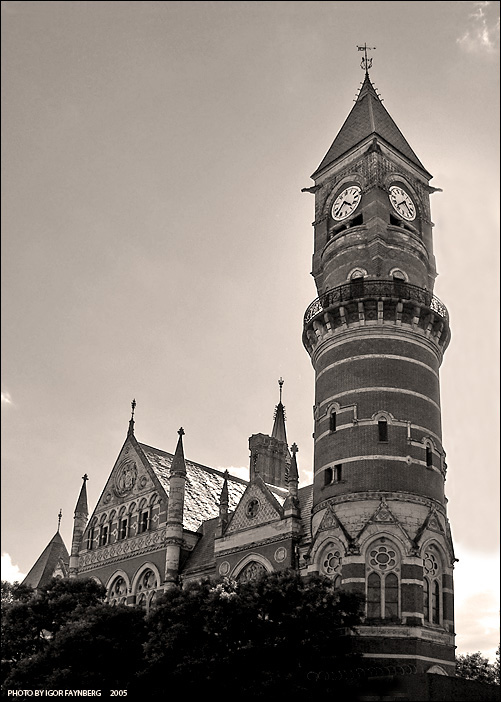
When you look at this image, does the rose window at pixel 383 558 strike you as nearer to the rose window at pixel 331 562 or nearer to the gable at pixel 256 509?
the rose window at pixel 331 562

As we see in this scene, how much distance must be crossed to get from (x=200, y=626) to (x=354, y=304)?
743 inches

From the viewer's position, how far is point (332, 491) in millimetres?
41719

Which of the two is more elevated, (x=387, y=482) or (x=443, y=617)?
(x=387, y=482)

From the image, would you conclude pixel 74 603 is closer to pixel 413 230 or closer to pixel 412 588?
pixel 412 588

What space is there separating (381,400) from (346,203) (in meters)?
13.7

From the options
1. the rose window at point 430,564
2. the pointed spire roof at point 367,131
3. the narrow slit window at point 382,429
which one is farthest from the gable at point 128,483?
the pointed spire roof at point 367,131

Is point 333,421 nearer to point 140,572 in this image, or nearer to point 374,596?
point 374,596

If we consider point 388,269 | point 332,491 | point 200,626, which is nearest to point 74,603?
point 200,626

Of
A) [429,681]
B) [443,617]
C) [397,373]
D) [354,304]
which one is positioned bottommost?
[429,681]

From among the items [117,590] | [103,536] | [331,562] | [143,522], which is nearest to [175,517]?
[143,522]

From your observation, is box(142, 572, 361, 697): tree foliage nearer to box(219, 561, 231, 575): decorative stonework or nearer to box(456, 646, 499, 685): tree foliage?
box(219, 561, 231, 575): decorative stonework

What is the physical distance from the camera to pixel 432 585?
39.7 meters

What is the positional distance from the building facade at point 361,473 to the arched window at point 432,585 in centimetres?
9

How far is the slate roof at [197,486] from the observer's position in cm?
5494
